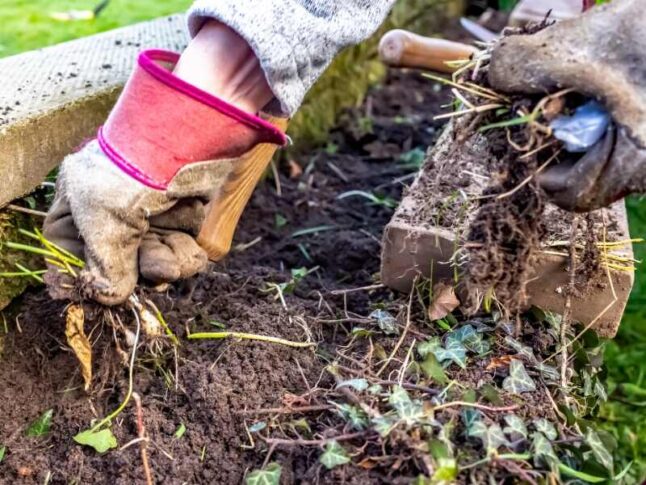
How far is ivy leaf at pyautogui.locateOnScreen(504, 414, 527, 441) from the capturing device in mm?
1325

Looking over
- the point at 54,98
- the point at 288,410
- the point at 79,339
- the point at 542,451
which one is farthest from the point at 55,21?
the point at 542,451

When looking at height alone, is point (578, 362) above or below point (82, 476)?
below

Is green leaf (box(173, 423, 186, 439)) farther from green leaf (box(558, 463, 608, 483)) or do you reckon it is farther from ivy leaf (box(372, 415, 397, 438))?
green leaf (box(558, 463, 608, 483))

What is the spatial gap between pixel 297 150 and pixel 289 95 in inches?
57.1

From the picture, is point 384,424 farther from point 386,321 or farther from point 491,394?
point 386,321

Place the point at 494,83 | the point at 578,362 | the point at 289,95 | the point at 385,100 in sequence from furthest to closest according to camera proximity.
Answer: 1. the point at 385,100
2. the point at 578,362
3. the point at 289,95
4. the point at 494,83

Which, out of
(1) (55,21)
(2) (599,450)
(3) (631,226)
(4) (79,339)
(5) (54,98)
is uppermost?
(5) (54,98)

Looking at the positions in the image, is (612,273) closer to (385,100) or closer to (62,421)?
(62,421)

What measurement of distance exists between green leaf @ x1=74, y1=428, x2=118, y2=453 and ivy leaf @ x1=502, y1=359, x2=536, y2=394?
75 cm

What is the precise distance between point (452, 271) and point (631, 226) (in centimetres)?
144

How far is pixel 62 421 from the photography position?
1502 mm

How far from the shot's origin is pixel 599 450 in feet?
4.33

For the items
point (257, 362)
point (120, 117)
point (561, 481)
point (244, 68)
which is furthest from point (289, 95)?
point (561, 481)

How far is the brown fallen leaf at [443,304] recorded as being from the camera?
1.62m
